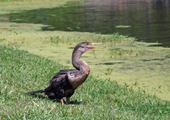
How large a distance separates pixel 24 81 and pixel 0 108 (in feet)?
10.2

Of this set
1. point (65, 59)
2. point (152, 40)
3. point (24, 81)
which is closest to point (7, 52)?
point (65, 59)

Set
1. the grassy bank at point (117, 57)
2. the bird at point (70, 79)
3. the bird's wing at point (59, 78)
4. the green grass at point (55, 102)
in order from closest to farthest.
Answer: the green grass at point (55, 102), the bird at point (70, 79), the bird's wing at point (59, 78), the grassy bank at point (117, 57)

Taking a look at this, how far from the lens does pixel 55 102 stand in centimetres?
621

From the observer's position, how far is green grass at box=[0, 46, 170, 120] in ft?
16.4

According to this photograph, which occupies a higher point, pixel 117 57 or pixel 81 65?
pixel 81 65

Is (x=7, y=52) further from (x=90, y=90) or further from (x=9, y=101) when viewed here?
(x=9, y=101)

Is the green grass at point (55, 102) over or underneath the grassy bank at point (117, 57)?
over

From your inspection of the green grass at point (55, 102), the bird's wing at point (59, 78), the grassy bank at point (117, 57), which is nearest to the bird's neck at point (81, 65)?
the bird's wing at point (59, 78)

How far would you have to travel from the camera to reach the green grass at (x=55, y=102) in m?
5.01

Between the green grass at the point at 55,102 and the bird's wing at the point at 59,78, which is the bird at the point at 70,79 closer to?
the bird's wing at the point at 59,78

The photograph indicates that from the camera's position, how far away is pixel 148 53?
601 inches

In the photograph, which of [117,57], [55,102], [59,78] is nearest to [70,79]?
[59,78]

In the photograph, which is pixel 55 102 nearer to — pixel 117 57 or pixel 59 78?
pixel 59 78

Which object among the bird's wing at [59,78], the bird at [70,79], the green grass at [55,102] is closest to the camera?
the green grass at [55,102]
